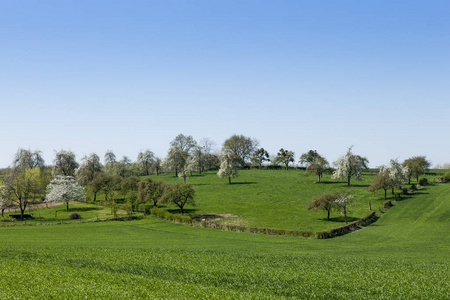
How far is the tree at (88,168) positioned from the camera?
110 m

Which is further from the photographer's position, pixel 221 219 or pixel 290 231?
pixel 221 219

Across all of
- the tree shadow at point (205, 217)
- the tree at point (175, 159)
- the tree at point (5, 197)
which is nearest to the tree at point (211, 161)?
the tree at point (175, 159)

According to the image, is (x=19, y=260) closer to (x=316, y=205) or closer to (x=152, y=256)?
(x=152, y=256)

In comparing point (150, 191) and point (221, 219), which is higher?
point (150, 191)

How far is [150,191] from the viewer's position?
77.8m

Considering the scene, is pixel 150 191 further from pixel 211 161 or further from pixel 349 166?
pixel 211 161

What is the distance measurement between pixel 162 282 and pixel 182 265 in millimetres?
5133

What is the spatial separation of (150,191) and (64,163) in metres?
51.1

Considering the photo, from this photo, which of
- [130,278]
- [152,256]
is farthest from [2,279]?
[152,256]

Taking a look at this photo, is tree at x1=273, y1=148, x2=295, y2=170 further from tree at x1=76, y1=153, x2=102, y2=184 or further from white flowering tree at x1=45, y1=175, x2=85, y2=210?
white flowering tree at x1=45, y1=175, x2=85, y2=210

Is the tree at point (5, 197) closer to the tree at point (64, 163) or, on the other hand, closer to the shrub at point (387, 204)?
the tree at point (64, 163)

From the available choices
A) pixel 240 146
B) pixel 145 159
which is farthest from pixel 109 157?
pixel 240 146

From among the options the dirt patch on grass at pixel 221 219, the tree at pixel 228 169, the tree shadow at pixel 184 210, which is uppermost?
the tree at pixel 228 169

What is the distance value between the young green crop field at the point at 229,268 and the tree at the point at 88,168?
59707 mm
